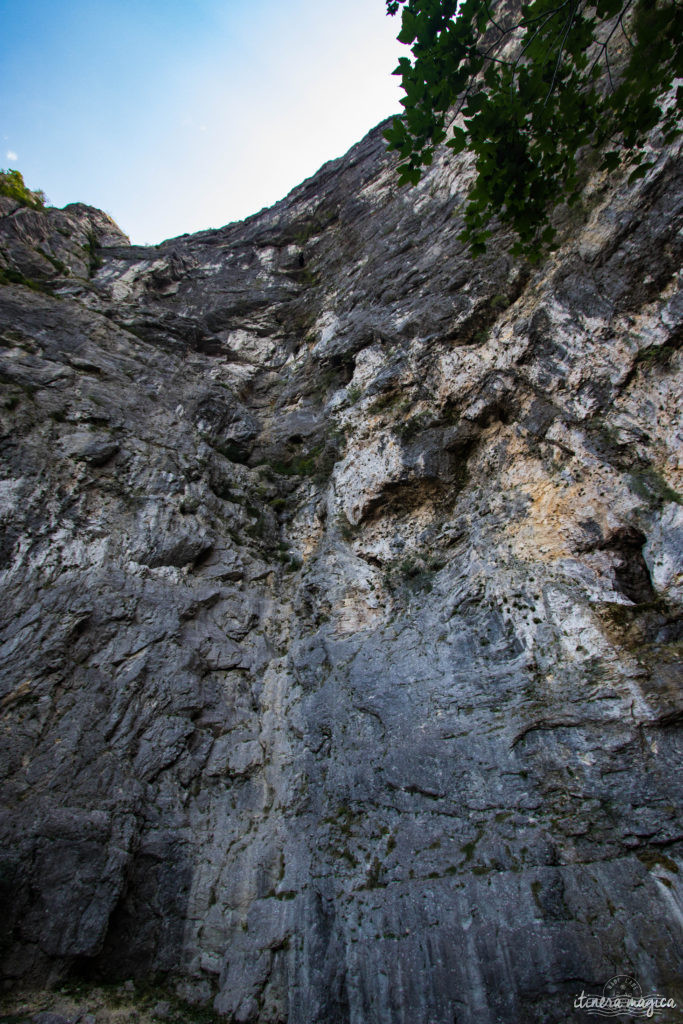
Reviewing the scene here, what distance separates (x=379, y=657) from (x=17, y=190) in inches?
726

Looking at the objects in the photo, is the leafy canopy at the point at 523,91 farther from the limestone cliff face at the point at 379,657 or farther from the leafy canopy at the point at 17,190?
the leafy canopy at the point at 17,190

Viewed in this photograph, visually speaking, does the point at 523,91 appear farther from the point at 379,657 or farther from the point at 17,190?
the point at 17,190

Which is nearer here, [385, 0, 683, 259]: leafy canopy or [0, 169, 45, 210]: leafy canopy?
[385, 0, 683, 259]: leafy canopy

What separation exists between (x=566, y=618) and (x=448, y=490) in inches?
121

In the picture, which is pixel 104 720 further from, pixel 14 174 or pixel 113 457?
pixel 14 174

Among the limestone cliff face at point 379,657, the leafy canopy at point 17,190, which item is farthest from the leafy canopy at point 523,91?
the leafy canopy at point 17,190

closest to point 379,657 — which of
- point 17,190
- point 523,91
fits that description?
point 523,91

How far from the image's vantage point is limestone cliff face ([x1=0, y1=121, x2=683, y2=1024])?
5.30m

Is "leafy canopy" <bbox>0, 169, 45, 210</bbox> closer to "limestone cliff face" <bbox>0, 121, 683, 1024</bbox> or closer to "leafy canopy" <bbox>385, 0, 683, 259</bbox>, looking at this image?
"limestone cliff face" <bbox>0, 121, 683, 1024</bbox>

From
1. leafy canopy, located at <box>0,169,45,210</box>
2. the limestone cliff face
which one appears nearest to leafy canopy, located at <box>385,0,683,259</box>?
the limestone cliff face

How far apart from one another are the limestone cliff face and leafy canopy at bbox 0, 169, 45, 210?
22.7ft

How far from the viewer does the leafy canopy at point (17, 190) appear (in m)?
15.5

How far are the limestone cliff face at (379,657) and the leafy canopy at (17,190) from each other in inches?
273

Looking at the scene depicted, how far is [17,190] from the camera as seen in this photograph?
15867 millimetres
